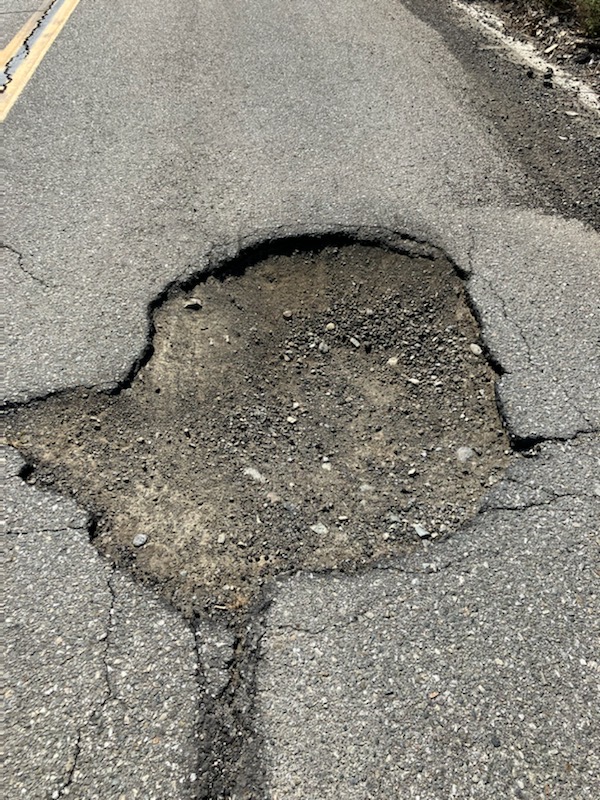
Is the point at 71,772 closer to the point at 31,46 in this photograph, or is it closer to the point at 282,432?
the point at 282,432

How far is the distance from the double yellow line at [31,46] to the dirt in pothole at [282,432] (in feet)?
11.5

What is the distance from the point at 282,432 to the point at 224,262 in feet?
4.47

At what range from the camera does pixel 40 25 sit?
6.77 m

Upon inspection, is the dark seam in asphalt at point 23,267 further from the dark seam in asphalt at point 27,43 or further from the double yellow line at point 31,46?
the dark seam in asphalt at point 27,43

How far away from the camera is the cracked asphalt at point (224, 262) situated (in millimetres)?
2064

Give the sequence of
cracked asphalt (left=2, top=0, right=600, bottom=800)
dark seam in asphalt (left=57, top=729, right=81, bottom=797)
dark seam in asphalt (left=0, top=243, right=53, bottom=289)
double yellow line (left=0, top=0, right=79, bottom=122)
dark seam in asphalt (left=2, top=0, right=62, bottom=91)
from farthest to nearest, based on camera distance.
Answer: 1. dark seam in asphalt (left=2, top=0, right=62, bottom=91)
2. double yellow line (left=0, top=0, right=79, bottom=122)
3. dark seam in asphalt (left=0, top=243, right=53, bottom=289)
4. cracked asphalt (left=2, top=0, right=600, bottom=800)
5. dark seam in asphalt (left=57, top=729, right=81, bottom=797)

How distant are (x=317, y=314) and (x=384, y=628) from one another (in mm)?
1930

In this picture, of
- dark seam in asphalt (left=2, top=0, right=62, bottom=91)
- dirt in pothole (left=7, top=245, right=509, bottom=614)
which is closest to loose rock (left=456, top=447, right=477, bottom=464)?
dirt in pothole (left=7, top=245, right=509, bottom=614)

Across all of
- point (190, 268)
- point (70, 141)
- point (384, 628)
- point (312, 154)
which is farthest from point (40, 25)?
point (384, 628)

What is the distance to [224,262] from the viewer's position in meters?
3.85

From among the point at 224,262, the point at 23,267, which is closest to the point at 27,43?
the point at 23,267

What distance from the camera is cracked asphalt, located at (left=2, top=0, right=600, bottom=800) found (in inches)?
81.3

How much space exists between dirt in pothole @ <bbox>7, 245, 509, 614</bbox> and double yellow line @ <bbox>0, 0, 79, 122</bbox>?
11.5 feet

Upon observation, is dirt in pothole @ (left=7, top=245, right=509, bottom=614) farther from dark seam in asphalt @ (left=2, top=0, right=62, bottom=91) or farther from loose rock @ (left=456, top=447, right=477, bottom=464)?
dark seam in asphalt @ (left=2, top=0, right=62, bottom=91)
